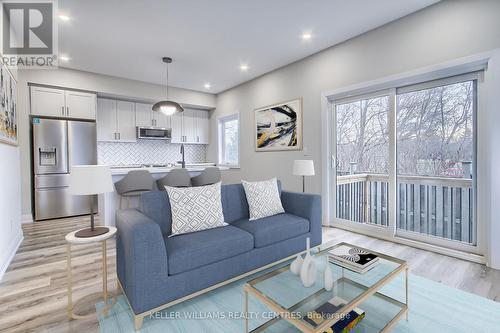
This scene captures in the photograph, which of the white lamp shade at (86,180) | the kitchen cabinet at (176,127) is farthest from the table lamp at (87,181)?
the kitchen cabinet at (176,127)

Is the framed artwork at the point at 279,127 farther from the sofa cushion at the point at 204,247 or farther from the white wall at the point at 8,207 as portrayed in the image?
the white wall at the point at 8,207

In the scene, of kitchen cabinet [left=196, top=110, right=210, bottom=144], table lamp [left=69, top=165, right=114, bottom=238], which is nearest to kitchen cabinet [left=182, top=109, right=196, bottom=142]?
kitchen cabinet [left=196, top=110, right=210, bottom=144]

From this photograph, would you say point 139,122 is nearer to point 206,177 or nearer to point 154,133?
point 154,133

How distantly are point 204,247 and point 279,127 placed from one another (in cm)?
323

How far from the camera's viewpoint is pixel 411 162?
10.4ft

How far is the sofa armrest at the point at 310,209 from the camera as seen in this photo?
2.71 meters

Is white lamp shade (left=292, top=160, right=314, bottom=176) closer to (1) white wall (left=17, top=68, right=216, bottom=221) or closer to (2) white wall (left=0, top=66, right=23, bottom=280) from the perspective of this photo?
(2) white wall (left=0, top=66, right=23, bottom=280)

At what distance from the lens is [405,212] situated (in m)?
3.28

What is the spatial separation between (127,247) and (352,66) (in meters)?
3.55

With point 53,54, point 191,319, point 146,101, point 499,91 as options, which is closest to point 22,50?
point 53,54

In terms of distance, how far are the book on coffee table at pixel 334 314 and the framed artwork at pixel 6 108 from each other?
3274 mm

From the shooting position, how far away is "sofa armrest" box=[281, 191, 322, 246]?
2.71 meters

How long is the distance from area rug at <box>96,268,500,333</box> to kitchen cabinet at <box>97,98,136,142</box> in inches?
170

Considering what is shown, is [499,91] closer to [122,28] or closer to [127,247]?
[127,247]
